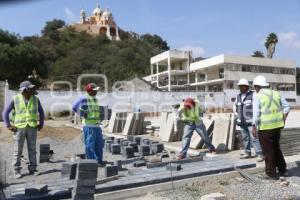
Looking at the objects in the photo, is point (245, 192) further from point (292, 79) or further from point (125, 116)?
point (292, 79)

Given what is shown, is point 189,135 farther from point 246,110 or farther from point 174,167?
point 174,167

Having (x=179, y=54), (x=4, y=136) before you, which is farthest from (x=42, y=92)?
(x=179, y=54)

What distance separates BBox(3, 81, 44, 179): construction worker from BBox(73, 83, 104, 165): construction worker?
0.84 meters

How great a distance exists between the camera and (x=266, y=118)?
22.7 ft

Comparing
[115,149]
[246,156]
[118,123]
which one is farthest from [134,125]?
[246,156]

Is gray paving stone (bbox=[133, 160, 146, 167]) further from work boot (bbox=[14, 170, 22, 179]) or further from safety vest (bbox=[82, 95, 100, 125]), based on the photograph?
work boot (bbox=[14, 170, 22, 179])

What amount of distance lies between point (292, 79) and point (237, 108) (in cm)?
5698

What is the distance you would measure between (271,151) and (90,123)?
334 cm

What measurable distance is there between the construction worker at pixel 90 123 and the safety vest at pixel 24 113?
0.81 m

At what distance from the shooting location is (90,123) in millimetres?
7938

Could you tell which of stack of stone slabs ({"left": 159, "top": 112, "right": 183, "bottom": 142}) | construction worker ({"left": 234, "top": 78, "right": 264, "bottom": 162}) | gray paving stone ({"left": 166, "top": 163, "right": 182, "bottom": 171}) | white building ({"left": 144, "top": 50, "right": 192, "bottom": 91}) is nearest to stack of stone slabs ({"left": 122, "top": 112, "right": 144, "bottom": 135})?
stack of stone slabs ({"left": 159, "top": 112, "right": 183, "bottom": 142})

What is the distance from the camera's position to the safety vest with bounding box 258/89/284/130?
689 centimetres

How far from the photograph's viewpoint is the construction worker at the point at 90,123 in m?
7.88

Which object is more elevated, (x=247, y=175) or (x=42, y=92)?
(x=42, y=92)
